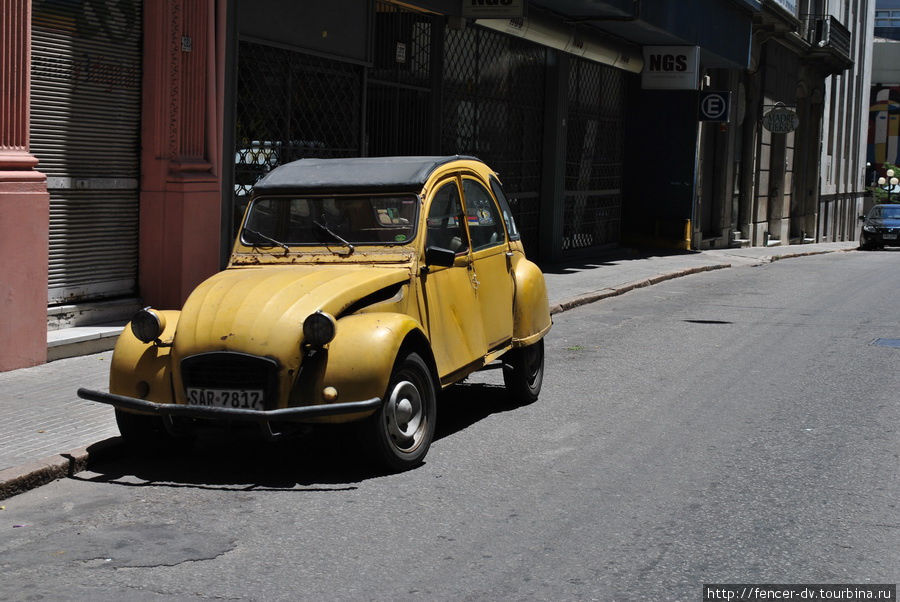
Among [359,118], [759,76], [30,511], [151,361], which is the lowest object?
[30,511]

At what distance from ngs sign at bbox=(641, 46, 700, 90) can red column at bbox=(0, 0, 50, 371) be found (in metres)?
19.1

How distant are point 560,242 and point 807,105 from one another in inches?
1044

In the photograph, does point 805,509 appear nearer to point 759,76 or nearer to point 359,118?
point 359,118

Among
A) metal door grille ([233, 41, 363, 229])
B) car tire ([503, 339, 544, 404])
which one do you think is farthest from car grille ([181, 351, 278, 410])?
metal door grille ([233, 41, 363, 229])

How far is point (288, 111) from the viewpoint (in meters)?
14.6

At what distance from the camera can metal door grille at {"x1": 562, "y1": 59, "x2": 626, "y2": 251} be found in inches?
1000

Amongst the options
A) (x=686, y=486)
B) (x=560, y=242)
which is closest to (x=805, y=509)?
(x=686, y=486)

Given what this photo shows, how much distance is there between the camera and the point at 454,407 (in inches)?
378

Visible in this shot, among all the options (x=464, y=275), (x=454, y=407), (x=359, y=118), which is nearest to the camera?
(x=464, y=275)

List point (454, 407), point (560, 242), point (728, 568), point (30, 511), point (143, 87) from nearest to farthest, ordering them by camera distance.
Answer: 1. point (728, 568)
2. point (30, 511)
3. point (454, 407)
4. point (143, 87)
5. point (560, 242)

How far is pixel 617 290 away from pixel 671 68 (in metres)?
9.87

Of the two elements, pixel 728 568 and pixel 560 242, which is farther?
pixel 560 242

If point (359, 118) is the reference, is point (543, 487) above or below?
below

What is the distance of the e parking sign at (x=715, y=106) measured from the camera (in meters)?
29.8
